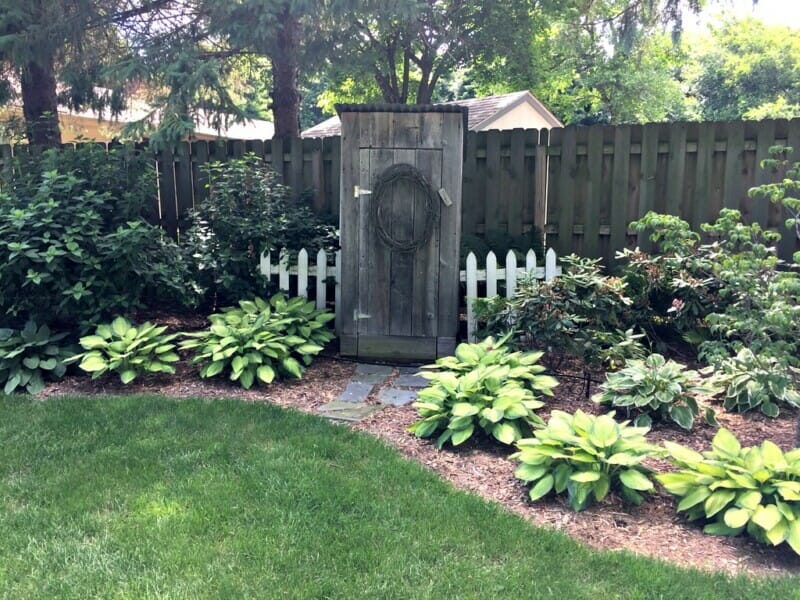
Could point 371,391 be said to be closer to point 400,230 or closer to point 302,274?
point 400,230

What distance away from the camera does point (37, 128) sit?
7.07 m

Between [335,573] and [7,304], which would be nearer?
[335,573]

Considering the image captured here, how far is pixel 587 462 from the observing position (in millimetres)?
3045

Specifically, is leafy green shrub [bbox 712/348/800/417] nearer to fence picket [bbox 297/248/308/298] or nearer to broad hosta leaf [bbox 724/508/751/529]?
broad hosta leaf [bbox 724/508/751/529]

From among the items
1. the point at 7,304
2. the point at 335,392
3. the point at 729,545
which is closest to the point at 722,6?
the point at 335,392

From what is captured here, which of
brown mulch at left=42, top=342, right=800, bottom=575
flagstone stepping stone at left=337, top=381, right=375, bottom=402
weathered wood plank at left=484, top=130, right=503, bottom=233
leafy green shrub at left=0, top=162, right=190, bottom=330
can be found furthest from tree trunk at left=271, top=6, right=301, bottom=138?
flagstone stepping stone at left=337, top=381, right=375, bottom=402

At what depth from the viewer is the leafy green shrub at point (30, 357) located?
4.66 m

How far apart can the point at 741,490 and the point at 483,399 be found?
1381 mm

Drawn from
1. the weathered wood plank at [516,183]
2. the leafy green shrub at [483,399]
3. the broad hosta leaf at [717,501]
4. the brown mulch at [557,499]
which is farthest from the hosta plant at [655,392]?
the weathered wood plank at [516,183]

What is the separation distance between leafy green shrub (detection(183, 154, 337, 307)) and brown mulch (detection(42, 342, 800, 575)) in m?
0.99

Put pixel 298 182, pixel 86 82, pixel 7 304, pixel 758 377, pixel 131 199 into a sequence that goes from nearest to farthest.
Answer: pixel 758 377 → pixel 7 304 → pixel 131 199 → pixel 298 182 → pixel 86 82

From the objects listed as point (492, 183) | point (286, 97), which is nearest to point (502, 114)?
point (286, 97)

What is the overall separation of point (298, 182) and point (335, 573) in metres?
4.86

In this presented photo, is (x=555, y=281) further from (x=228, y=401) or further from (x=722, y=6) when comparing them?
(x=722, y=6)
